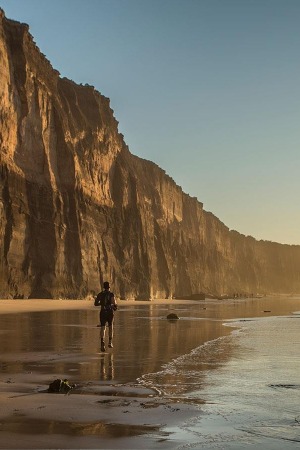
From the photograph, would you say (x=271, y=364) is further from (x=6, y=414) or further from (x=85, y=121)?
(x=85, y=121)

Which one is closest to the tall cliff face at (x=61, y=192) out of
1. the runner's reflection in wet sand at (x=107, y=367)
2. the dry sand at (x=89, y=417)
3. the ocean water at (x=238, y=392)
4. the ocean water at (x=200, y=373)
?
the ocean water at (x=200, y=373)

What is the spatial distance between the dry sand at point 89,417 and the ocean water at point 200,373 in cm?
14

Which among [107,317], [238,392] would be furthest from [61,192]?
[238,392]

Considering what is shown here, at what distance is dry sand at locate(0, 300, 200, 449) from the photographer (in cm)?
540

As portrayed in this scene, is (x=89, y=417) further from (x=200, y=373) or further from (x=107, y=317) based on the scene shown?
(x=107, y=317)

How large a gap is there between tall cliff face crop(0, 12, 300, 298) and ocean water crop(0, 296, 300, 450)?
1473 inches

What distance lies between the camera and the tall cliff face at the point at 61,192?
56875 mm

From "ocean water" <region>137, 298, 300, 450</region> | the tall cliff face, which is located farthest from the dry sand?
the tall cliff face

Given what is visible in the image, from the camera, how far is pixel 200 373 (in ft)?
34.4

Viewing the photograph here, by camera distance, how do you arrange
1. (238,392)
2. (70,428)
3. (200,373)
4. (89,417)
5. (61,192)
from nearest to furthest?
(70,428) < (89,417) < (238,392) < (200,373) < (61,192)

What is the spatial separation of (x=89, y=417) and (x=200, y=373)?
4392 mm

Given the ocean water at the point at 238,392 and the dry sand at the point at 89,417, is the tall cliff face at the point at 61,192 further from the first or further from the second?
the dry sand at the point at 89,417

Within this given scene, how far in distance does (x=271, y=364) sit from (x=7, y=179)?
152 feet

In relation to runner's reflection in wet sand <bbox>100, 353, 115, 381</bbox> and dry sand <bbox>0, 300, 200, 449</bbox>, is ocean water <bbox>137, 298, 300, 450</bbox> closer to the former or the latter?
dry sand <bbox>0, 300, 200, 449</bbox>
